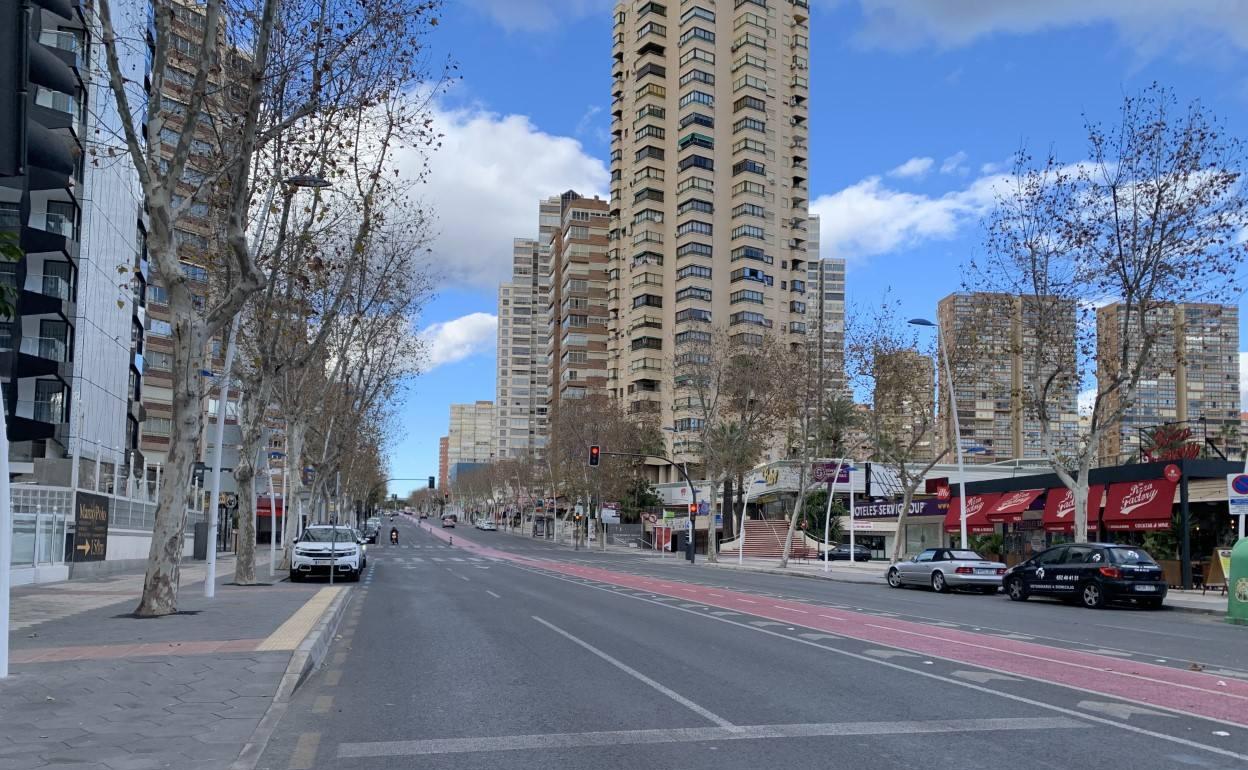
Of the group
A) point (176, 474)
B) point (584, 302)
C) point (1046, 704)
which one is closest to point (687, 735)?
point (1046, 704)

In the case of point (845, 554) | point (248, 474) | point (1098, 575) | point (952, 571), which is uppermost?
point (248, 474)

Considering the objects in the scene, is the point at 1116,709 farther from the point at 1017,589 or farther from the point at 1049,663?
the point at 1017,589

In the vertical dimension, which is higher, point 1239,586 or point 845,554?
point 1239,586

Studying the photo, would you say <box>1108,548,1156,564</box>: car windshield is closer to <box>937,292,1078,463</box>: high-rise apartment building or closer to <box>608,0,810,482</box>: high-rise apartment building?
<box>937,292,1078,463</box>: high-rise apartment building

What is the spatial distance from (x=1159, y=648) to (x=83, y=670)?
45.7 feet

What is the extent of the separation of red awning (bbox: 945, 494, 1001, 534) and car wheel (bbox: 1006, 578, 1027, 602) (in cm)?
1321

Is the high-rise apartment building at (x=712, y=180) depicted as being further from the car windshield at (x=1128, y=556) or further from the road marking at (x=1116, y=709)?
the road marking at (x=1116, y=709)

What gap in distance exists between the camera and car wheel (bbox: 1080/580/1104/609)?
912 inches

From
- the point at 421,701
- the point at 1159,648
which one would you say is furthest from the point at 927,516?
the point at 421,701

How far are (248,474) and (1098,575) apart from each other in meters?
21.0

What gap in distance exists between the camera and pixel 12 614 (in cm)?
1569

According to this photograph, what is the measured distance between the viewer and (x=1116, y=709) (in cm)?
869

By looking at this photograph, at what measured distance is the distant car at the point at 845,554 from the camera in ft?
203

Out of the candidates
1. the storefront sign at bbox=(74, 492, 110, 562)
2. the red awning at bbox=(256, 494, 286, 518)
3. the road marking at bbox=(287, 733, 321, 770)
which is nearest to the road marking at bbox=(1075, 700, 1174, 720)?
the road marking at bbox=(287, 733, 321, 770)
